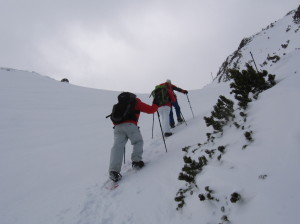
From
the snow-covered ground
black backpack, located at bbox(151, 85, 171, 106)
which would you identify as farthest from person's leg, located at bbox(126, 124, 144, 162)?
black backpack, located at bbox(151, 85, 171, 106)

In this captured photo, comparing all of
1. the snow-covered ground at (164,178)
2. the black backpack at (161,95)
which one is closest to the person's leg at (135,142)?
the snow-covered ground at (164,178)

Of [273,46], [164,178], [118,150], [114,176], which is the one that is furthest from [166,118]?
[273,46]

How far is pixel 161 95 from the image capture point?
28.2 feet

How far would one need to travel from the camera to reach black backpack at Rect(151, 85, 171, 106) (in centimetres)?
855

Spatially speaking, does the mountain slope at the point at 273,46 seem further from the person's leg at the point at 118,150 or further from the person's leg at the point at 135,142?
the person's leg at the point at 118,150

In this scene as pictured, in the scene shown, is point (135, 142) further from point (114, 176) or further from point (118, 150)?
point (114, 176)

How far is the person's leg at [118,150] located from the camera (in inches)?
218

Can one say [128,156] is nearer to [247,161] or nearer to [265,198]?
[247,161]

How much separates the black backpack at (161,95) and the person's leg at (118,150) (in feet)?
9.20

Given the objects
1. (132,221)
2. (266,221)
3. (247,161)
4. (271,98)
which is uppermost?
(271,98)

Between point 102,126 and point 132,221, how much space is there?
31.2ft

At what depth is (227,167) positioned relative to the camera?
11.7 ft

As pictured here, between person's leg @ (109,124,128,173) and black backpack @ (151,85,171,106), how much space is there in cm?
280

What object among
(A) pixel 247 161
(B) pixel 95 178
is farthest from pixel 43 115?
(A) pixel 247 161
